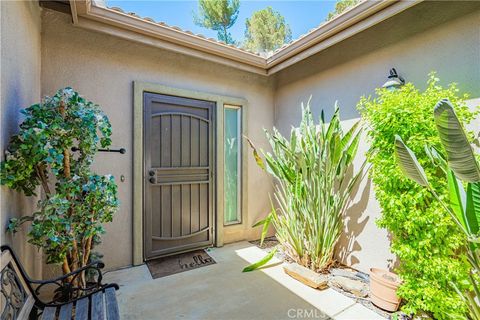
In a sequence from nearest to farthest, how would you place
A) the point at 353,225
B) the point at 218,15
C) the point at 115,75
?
the point at 115,75 < the point at 353,225 < the point at 218,15

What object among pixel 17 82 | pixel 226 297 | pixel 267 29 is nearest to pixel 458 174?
pixel 226 297

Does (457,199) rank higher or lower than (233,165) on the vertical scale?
lower

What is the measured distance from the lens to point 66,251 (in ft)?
6.79

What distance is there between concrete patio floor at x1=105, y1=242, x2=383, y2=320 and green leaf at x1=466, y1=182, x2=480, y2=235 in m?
1.33

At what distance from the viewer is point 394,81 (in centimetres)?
271

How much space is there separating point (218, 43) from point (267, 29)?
5.04 metres

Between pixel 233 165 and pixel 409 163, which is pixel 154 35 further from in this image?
pixel 409 163

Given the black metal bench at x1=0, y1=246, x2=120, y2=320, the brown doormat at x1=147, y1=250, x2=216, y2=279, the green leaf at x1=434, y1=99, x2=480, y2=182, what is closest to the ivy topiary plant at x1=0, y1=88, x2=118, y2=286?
the black metal bench at x1=0, y1=246, x2=120, y2=320

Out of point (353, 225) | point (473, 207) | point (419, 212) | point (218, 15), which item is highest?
point (218, 15)

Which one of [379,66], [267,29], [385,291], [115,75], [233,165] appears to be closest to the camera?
[385,291]

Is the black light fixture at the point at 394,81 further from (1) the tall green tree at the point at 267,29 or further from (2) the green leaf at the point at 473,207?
(1) the tall green tree at the point at 267,29

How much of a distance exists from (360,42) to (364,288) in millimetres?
3337

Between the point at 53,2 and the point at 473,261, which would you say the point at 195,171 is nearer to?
the point at 53,2

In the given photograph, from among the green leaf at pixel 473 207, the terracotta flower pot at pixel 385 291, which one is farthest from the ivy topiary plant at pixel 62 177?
the green leaf at pixel 473 207
